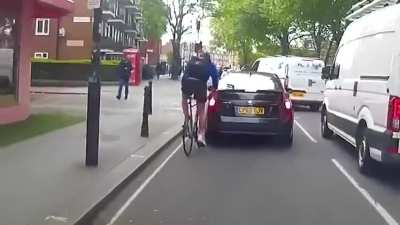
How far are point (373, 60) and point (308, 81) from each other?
13978 millimetres

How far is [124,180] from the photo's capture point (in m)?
8.29

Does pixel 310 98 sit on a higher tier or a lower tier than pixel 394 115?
lower

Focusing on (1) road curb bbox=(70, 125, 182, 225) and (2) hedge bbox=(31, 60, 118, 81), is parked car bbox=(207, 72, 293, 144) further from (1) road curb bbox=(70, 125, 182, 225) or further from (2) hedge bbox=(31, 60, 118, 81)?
(2) hedge bbox=(31, 60, 118, 81)

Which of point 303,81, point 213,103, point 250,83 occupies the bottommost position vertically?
point 213,103

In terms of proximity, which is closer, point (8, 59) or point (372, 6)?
point (372, 6)

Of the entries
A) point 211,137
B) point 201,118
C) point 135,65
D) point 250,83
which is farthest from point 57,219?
point 135,65

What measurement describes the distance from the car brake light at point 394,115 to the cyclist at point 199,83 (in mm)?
3942

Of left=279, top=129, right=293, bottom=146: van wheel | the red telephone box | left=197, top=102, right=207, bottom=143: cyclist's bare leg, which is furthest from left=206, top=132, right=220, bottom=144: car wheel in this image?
the red telephone box

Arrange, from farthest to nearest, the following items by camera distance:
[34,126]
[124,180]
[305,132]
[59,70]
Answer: [59,70] → [305,132] → [34,126] → [124,180]

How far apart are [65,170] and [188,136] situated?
3.32 metres

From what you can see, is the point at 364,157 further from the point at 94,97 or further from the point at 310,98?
the point at 310,98

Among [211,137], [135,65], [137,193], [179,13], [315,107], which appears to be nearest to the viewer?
[137,193]

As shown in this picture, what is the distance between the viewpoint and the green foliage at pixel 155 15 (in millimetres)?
63722

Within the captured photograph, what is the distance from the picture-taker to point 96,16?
8867 mm
